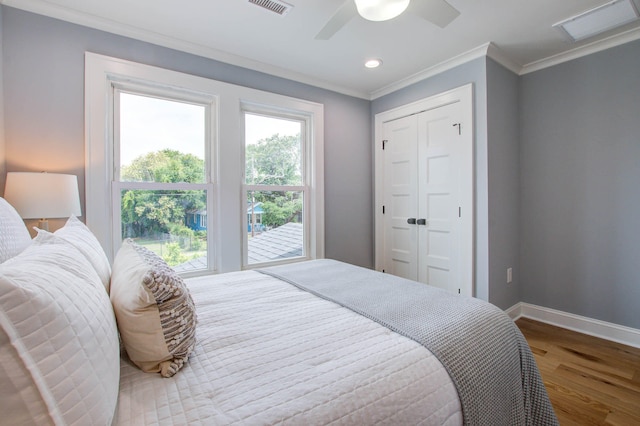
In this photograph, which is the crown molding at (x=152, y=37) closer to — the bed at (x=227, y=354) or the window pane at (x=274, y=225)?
the window pane at (x=274, y=225)

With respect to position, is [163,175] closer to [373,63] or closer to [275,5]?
[275,5]

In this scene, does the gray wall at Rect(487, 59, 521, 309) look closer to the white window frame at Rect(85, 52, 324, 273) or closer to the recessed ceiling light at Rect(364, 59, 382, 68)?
the recessed ceiling light at Rect(364, 59, 382, 68)

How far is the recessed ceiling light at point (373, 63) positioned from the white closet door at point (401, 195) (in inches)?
27.4

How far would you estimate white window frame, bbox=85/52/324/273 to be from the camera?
82.6 inches

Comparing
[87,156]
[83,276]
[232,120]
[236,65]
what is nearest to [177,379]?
[83,276]

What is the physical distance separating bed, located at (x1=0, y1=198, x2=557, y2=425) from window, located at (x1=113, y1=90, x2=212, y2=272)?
3.80ft

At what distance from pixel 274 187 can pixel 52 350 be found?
2.58m

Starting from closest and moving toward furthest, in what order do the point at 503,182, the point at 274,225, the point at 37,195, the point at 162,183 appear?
the point at 37,195 < the point at 162,183 < the point at 503,182 < the point at 274,225

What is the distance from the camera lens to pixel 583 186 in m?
2.60

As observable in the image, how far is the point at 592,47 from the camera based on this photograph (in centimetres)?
248

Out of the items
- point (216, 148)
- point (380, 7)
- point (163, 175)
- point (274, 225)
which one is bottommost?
point (274, 225)

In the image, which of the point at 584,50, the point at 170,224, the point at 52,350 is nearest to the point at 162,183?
the point at 170,224

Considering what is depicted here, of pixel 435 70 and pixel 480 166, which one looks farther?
pixel 435 70

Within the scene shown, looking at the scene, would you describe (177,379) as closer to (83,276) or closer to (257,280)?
(83,276)
